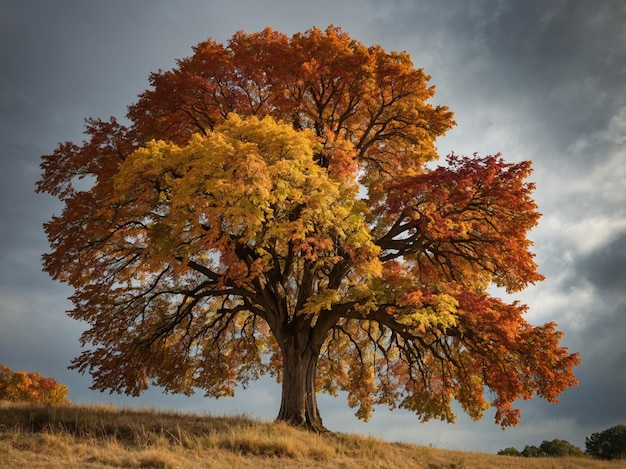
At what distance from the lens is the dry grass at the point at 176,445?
445 inches

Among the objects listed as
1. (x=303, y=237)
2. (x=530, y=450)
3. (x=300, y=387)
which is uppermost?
(x=303, y=237)

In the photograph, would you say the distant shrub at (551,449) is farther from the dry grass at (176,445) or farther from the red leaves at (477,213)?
the red leaves at (477,213)

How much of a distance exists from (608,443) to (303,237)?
38.1 meters

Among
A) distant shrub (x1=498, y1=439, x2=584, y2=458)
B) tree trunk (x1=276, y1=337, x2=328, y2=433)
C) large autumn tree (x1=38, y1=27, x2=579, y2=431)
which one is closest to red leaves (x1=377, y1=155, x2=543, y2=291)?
→ large autumn tree (x1=38, y1=27, x2=579, y2=431)

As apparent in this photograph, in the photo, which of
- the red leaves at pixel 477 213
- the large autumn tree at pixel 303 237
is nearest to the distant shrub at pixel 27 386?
the large autumn tree at pixel 303 237

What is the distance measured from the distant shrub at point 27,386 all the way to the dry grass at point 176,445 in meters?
28.0

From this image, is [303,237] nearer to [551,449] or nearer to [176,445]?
[176,445]

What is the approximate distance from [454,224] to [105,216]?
10685mm

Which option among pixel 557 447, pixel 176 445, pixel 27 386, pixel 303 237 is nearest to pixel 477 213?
pixel 303 237

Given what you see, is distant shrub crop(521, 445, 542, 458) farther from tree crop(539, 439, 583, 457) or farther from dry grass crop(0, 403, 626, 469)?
dry grass crop(0, 403, 626, 469)

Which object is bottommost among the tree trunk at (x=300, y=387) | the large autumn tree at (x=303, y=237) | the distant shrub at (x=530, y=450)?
the distant shrub at (x=530, y=450)

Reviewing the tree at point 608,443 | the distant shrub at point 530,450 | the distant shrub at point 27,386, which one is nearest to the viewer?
the tree at point 608,443

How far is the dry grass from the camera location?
11.3m

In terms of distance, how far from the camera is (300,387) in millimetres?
17375
